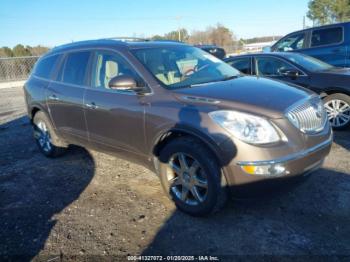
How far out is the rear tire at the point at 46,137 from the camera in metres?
5.32

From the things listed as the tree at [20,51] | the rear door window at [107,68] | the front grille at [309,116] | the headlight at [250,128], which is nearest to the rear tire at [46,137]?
the rear door window at [107,68]

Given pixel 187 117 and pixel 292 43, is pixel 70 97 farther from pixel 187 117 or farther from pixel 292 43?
pixel 292 43

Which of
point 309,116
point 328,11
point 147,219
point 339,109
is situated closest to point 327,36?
point 339,109

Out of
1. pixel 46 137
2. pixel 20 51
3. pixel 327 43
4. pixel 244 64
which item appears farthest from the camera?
pixel 20 51

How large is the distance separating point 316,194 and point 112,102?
259 cm

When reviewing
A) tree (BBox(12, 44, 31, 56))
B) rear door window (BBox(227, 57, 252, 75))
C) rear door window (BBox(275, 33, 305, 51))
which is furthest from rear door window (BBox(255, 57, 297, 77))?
tree (BBox(12, 44, 31, 56))

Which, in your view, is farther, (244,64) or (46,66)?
(244,64)

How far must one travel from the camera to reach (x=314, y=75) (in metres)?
5.98

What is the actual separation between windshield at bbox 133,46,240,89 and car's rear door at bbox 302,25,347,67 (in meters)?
5.68

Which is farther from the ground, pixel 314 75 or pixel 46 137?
pixel 314 75

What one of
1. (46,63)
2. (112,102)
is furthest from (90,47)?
(46,63)

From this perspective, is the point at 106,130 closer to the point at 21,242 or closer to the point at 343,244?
the point at 21,242

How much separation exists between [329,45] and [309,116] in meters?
Result: 6.69

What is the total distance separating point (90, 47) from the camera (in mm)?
4414
